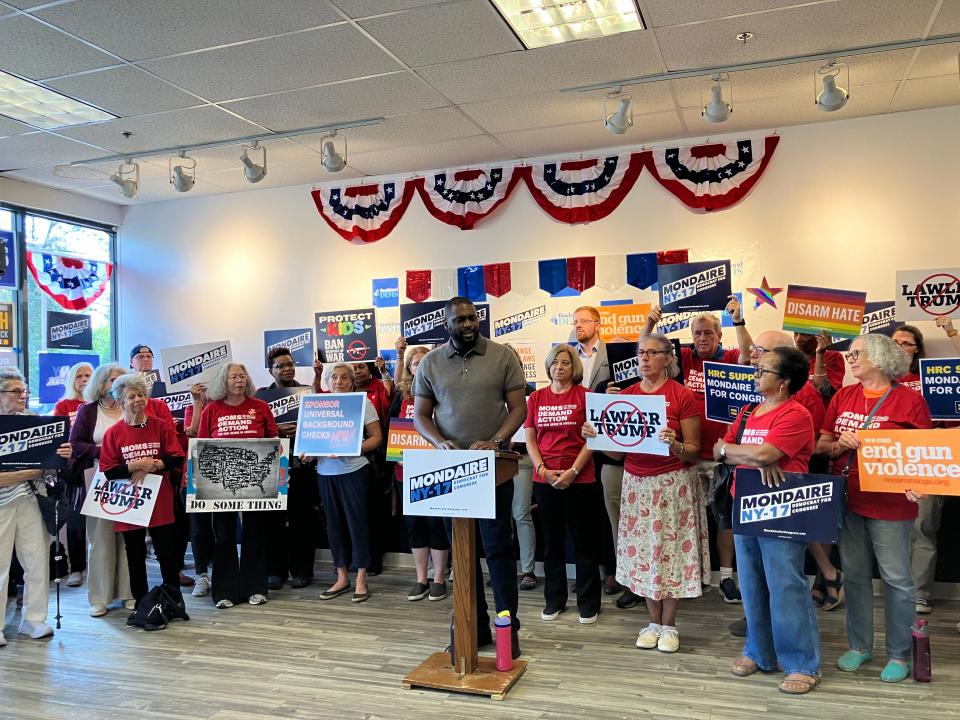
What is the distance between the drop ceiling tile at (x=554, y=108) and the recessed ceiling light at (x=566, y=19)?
0.88m

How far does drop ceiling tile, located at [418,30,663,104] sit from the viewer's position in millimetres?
4555

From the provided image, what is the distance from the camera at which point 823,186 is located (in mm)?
6109

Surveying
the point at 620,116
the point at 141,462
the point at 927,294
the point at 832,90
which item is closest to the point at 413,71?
the point at 620,116

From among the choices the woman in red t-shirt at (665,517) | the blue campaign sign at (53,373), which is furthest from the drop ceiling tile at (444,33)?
the blue campaign sign at (53,373)

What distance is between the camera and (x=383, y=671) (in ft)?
12.3

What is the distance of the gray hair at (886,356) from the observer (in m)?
3.36

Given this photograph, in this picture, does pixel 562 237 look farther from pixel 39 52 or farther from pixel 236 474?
pixel 39 52

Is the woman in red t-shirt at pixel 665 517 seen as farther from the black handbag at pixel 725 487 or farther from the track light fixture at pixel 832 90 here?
the track light fixture at pixel 832 90

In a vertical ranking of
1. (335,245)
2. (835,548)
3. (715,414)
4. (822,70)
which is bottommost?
(835,548)

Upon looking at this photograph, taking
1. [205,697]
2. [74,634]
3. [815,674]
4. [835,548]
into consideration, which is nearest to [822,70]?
[835,548]

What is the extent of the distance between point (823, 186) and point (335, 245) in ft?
14.6

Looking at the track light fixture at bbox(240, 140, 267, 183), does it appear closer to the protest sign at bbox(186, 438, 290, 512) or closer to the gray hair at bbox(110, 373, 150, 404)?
the gray hair at bbox(110, 373, 150, 404)

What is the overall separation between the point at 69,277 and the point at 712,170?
6.37 m

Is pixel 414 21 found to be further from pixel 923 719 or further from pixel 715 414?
pixel 923 719
